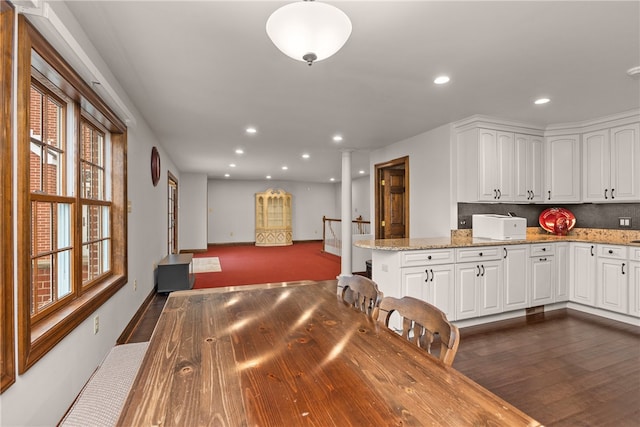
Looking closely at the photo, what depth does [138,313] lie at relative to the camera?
3.43 m

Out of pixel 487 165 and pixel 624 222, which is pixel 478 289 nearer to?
pixel 487 165

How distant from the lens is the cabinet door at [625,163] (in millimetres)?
3469

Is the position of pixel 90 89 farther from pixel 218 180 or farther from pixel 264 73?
pixel 218 180

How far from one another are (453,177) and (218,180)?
327 inches

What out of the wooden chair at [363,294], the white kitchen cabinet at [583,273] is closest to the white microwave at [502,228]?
the white kitchen cabinet at [583,273]

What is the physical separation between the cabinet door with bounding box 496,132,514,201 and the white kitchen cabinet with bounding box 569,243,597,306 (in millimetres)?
970

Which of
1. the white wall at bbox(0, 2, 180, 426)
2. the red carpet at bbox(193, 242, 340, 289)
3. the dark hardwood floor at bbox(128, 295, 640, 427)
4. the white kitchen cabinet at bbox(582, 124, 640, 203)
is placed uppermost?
the white kitchen cabinet at bbox(582, 124, 640, 203)

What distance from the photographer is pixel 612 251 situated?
3363 mm

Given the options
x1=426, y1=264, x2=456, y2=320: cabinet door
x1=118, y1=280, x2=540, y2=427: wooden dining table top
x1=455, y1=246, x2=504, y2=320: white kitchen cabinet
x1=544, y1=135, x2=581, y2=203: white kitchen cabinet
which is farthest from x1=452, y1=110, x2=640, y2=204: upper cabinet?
x1=118, y1=280, x2=540, y2=427: wooden dining table top

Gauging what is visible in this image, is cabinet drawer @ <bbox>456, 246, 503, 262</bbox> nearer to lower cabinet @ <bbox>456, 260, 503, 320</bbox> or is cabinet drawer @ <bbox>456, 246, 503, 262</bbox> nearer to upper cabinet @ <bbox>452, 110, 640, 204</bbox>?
lower cabinet @ <bbox>456, 260, 503, 320</bbox>

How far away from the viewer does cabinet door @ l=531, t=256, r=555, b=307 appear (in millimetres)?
3549

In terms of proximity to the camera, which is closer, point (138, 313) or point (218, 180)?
point (138, 313)

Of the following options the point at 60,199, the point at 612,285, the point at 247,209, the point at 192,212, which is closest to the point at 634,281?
the point at 612,285

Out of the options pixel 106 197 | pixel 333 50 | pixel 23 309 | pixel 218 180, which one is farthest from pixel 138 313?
pixel 218 180
